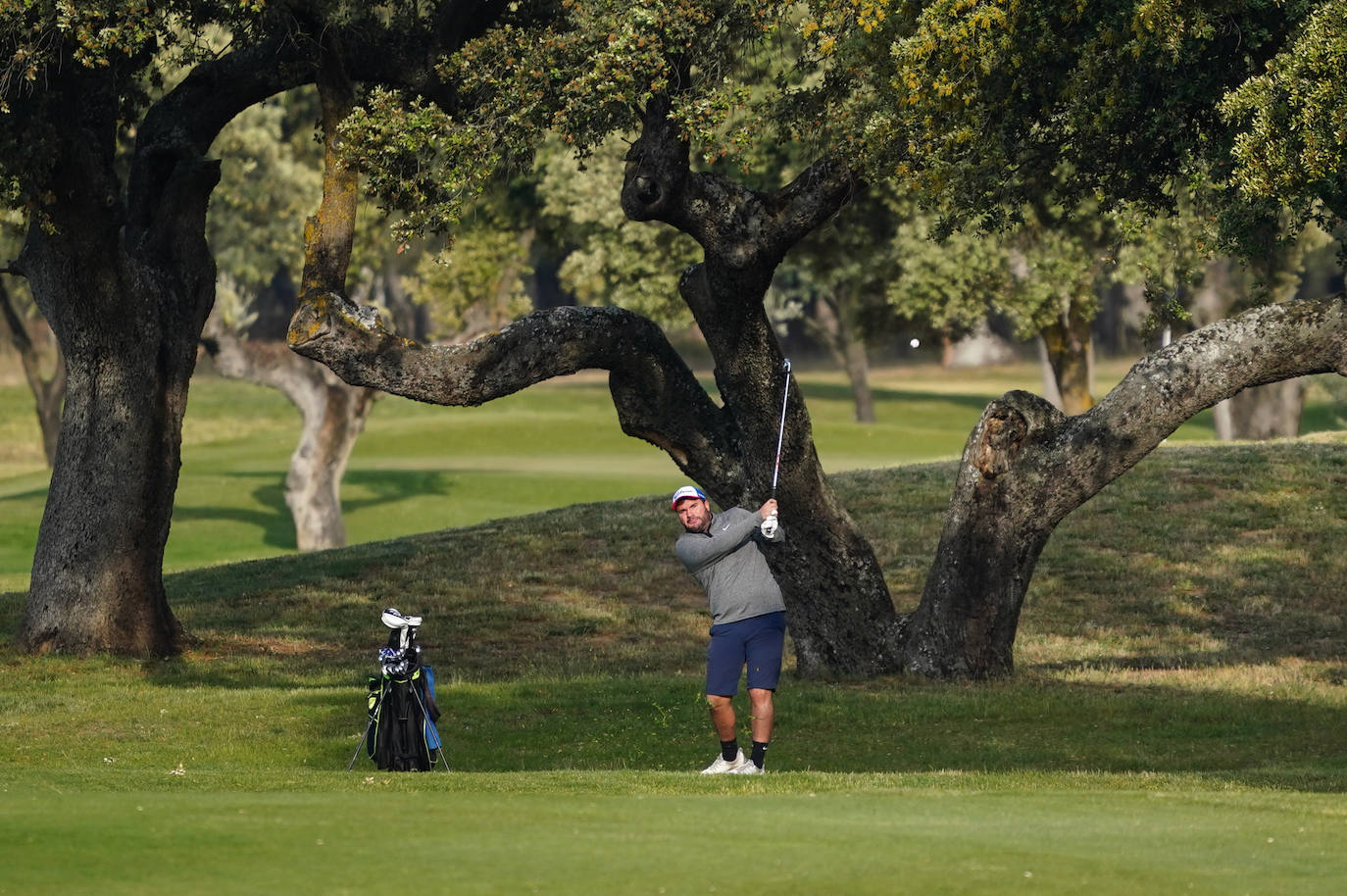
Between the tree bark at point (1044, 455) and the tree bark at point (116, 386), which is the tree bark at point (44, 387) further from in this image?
the tree bark at point (1044, 455)

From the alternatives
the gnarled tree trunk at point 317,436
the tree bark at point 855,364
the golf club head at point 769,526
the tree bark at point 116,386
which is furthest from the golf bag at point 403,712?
the tree bark at point 855,364

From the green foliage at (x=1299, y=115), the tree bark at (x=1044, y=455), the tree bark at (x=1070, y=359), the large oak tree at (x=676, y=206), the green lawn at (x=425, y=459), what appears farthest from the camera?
the green lawn at (x=425, y=459)

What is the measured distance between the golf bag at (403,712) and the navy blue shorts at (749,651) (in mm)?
2229

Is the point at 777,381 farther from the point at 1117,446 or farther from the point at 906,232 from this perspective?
the point at 906,232

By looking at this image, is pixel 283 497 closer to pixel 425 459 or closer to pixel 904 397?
pixel 425 459

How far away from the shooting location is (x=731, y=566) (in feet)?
43.9

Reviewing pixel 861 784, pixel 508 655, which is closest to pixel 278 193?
pixel 508 655

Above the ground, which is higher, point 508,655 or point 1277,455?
point 1277,455

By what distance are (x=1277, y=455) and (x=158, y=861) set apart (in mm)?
26513

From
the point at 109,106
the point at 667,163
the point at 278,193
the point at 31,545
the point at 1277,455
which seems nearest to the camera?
the point at 667,163

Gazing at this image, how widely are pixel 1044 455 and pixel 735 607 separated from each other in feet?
20.2

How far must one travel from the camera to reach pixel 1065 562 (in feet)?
90.0

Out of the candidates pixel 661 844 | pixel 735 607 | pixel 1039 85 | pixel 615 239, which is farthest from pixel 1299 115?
pixel 615 239

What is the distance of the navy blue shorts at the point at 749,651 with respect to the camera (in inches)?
528
